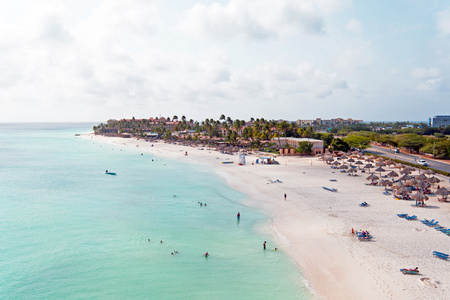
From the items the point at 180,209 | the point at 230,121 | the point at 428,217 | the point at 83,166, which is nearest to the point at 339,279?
the point at 428,217

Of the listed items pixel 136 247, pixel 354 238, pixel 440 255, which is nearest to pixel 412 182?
pixel 354 238

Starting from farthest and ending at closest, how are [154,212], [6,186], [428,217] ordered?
1. [6,186]
2. [154,212]
3. [428,217]

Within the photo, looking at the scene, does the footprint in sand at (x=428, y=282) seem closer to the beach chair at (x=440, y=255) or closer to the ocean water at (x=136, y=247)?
the beach chair at (x=440, y=255)

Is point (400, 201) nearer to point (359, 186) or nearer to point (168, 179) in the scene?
point (359, 186)

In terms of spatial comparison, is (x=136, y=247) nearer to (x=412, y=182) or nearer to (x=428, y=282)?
(x=428, y=282)

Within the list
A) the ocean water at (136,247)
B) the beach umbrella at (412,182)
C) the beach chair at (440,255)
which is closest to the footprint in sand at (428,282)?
the beach chair at (440,255)
